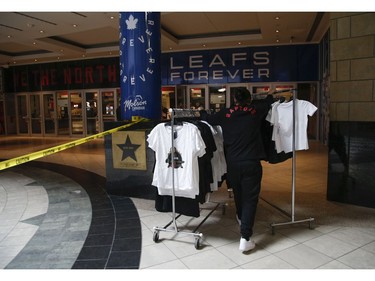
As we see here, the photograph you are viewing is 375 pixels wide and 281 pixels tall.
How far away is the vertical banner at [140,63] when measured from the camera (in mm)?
4617

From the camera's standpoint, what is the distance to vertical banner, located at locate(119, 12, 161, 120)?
4617 mm

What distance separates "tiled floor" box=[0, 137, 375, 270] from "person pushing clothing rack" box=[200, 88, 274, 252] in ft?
1.14

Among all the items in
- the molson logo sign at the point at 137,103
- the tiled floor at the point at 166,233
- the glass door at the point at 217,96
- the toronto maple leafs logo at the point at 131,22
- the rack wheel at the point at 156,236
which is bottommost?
the tiled floor at the point at 166,233

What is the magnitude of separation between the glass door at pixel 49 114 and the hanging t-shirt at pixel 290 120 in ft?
42.3

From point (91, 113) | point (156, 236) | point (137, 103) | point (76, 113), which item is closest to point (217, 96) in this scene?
point (91, 113)

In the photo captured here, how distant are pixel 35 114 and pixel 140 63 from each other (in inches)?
475

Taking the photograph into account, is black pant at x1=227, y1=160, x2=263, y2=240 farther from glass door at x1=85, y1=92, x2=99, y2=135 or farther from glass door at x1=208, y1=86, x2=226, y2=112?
glass door at x1=85, y1=92, x2=99, y2=135

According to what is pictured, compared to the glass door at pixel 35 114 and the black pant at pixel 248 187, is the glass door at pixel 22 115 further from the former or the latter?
the black pant at pixel 248 187

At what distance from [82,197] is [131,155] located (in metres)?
1.04

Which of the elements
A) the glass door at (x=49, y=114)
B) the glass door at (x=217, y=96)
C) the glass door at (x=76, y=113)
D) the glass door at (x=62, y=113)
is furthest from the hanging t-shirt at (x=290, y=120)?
the glass door at (x=49, y=114)

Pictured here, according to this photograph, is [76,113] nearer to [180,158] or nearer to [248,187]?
[180,158]

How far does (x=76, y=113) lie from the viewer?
45.5ft

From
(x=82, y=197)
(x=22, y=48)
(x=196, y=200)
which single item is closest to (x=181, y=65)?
(x=22, y=48)

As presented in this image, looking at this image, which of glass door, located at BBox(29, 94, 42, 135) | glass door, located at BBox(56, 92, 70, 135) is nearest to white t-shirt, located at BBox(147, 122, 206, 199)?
glass door, located at BBox(56, 92, 70, 135)
